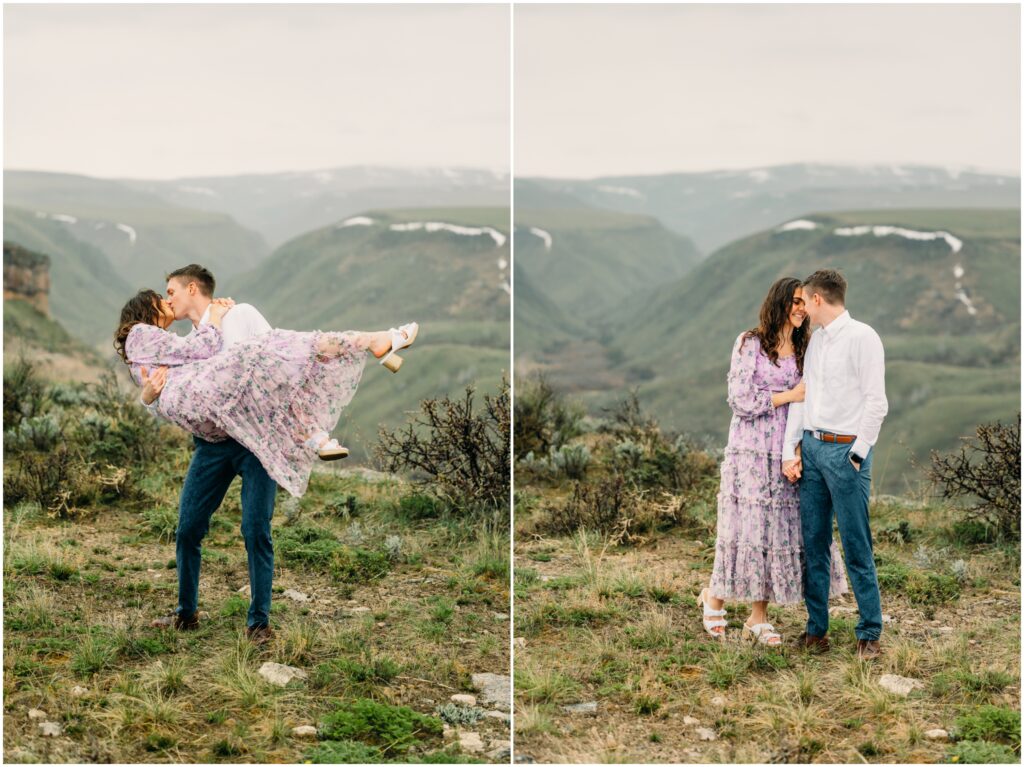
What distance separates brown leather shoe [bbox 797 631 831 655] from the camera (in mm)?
4820

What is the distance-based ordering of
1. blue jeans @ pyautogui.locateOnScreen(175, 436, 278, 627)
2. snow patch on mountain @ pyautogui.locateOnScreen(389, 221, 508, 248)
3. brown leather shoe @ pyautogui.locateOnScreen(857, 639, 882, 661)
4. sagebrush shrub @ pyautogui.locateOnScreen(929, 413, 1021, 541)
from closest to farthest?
blue jeans @ pyautogui.locateOnScreen(175, 436, 278, 627) → brown leather shoe @ pyautogui.locateOnScreen(857, 639, 882, 661) → sagebrush shrub @ pyautogui.locateOnScreen(929, 413, 1021, 541) → snow patch on mountain @ pyautogui.locateOnScreen(389, 221, 508, 248)

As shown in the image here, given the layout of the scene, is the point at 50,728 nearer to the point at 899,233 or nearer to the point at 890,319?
the point at 899,233

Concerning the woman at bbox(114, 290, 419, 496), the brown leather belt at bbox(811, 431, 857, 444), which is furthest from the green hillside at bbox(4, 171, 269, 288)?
the brown leather belt at bbox(811, 431, 857, 444)

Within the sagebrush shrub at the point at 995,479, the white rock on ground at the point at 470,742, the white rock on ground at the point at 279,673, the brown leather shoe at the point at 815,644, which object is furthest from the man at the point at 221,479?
the sagebrush shrub at the point at 995,479

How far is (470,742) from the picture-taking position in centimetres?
411

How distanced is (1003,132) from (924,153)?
7.48ft

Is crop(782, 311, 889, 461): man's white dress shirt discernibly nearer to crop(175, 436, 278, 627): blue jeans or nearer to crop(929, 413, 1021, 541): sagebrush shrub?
crop(175, 436, 278, 627): blue jeans

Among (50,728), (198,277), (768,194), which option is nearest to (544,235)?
(768,194)

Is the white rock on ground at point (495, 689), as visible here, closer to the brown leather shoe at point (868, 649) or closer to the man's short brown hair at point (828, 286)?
the brown leather shoe at point (868, 649)

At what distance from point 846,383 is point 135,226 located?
19788mm

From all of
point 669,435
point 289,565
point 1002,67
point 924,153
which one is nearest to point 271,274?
point 669,435

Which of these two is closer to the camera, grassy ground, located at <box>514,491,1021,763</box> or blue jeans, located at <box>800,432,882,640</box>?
grassy ground, located at <box>514,491,1021,763</box>

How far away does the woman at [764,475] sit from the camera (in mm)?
4699

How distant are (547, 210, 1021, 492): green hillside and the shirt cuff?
20.2 meters
